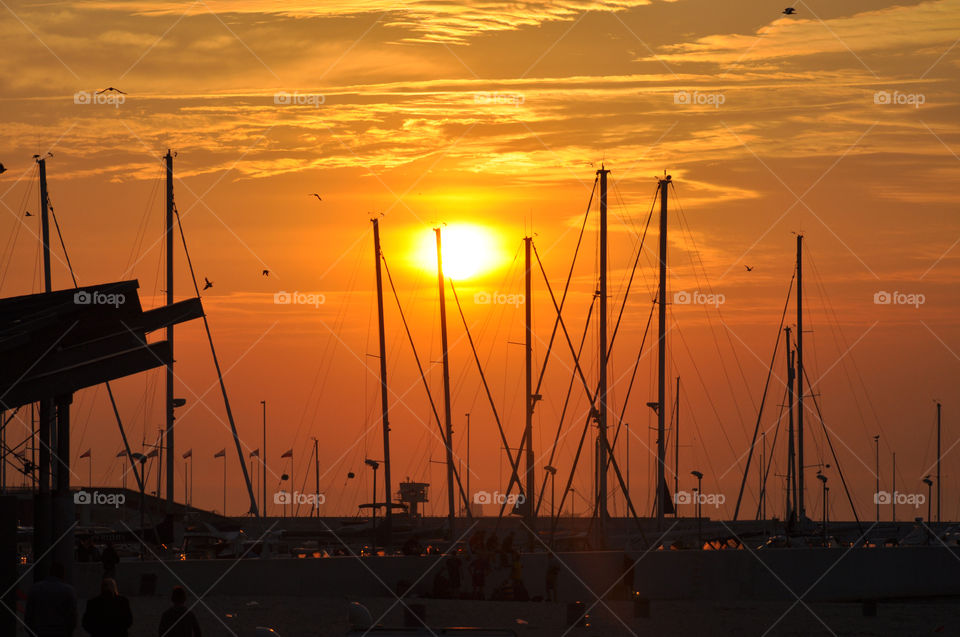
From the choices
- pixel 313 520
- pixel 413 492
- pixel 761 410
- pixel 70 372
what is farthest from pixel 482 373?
pixel 313 520

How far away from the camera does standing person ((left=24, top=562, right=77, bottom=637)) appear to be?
53.1ft

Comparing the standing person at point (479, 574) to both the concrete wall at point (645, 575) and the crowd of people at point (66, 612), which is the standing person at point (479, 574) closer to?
the concrete wall at point (645, 575)

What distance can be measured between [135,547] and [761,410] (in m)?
29.2

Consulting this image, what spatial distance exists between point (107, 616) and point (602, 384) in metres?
30.8

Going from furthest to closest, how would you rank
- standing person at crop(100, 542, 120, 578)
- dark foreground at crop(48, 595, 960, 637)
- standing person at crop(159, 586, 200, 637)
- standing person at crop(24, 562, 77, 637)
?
1. standing person at crop(100, 542, 120, 578)
2. dark foreground at crop(48, 595, 960, 637)
3. standing person at crop(159, 586, 200, 637)
4. standing person at crop(24, 562, 77, 637)

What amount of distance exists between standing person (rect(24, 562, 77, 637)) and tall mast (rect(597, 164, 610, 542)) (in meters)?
28.6

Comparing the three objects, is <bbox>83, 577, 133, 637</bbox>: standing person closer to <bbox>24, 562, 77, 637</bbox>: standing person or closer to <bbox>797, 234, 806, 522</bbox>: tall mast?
<bbox>24, 562, 77, 637</bbox>: standing person

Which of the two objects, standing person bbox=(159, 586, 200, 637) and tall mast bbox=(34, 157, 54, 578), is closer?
standing person bbox=(159, 586, 200, 637)

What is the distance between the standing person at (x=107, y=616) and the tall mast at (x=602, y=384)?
28.3 metres

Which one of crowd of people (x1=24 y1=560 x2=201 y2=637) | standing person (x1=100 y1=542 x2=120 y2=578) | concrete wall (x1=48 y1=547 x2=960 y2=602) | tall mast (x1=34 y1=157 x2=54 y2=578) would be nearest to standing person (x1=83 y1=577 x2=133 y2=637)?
crowd of people (x1=24 y1=560 x2=201 y2=637)

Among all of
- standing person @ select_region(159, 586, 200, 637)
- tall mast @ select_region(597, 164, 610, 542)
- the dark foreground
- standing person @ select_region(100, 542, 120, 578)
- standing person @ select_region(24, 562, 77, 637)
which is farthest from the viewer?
tall mast @ select_region(597, 164, 610, 542)

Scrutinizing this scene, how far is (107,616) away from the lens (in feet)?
53.4

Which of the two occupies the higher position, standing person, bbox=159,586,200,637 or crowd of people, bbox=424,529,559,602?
standing person, bbox=159,586,200,637

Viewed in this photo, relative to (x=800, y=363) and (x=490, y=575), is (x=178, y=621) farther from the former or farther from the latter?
(x=800, y=363)
